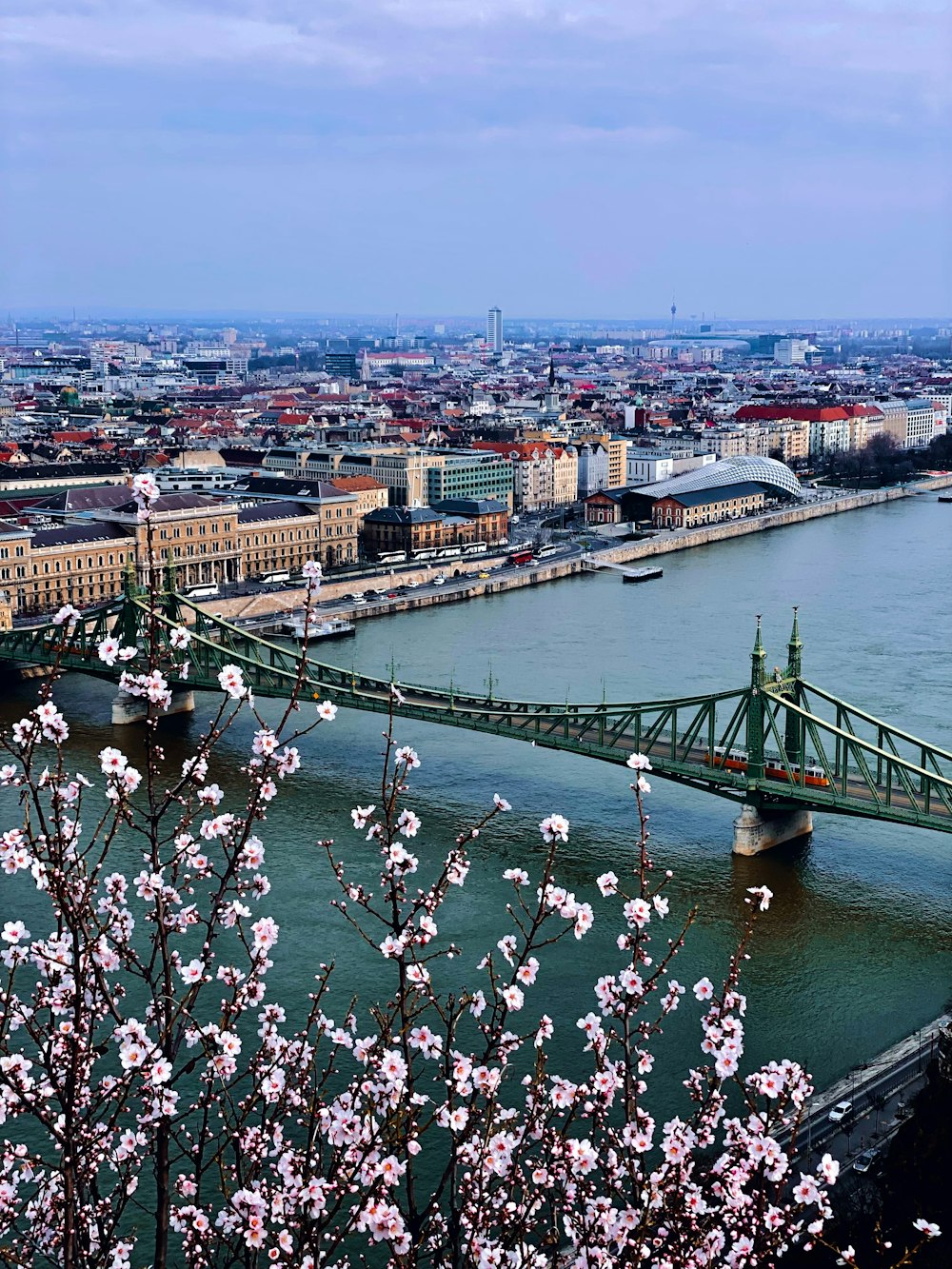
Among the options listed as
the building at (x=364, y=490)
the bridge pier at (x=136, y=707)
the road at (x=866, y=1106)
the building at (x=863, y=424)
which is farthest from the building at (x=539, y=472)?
the road at (x=866, y=1106)

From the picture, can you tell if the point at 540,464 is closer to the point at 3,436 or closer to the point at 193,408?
the point at 3,436

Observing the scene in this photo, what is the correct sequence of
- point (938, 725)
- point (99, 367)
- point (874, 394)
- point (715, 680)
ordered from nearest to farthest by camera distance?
point (938, 725), point (715, 680), point (874, 394), point (99, 367)

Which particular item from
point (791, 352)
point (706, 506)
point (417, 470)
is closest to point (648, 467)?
point (706, 506)

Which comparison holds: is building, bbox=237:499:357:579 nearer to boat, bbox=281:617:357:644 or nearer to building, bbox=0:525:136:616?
building, bbox=0:525:136:616

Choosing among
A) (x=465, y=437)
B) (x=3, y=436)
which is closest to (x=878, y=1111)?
(x=465, y=437)

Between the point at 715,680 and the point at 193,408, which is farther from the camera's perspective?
the point at 193,408

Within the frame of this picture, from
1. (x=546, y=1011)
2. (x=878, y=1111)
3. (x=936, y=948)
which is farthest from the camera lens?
(x=936, y=948)

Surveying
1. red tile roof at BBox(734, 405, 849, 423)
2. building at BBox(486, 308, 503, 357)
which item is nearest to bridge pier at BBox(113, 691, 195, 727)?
red tile roof at BBox(734, 405, 849, 423)
